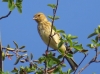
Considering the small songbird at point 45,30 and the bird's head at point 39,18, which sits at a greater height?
the bird's head at point 39,18

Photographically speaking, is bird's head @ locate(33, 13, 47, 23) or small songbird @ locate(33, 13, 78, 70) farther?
bird's head @ locate(33, 13, 47, 23)

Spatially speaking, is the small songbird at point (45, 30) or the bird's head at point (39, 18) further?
the bird's head at point (39, 18)

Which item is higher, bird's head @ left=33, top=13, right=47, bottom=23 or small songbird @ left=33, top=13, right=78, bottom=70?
bird's head @ left=33, top=13, right=47, bottom=23

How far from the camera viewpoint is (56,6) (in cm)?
255

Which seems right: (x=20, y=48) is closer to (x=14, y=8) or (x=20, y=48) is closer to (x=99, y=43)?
(x=14, y=8)

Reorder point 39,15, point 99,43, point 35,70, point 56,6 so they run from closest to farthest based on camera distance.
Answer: point 56,6 → point 99,43 → point 35,70 → point 39,15

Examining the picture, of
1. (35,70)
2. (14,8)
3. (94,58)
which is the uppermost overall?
(14,8)

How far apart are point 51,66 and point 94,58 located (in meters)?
0.46

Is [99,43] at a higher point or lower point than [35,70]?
higher

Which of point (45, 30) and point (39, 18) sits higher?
point (39, 18)

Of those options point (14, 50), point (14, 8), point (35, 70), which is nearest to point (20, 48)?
point (14, 50)

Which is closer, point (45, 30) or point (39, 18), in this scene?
point (45, 30)

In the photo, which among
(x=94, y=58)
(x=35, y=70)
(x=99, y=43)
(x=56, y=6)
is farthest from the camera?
(x=35, y=70)

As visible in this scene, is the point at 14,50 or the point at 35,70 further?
the point at 35,70
